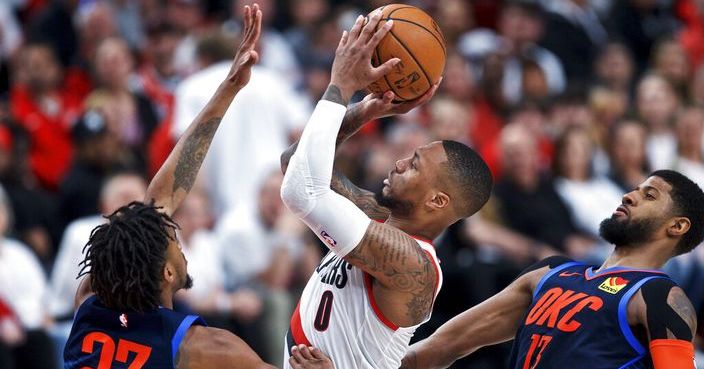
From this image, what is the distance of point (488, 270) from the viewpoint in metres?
10.3

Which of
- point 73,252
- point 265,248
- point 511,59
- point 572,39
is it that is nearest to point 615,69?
point 572,39

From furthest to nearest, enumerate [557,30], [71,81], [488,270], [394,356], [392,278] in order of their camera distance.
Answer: [557,30], [71,81], [488,270], [394,356], [392,278]

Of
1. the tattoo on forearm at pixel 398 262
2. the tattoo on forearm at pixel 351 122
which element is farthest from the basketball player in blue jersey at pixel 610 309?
the tattoo on forearm at pixel 351 122

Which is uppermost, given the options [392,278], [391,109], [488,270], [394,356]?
[391,109]

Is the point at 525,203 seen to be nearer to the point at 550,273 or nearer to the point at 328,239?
the point at 550,273

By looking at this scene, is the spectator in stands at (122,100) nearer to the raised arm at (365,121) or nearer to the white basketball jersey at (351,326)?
the raised arm at (365,121)

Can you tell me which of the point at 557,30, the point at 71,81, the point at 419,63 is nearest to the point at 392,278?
the point at 419,63

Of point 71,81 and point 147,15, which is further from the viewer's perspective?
point 147,15

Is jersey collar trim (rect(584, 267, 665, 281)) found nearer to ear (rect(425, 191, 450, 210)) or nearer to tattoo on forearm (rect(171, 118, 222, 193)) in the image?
ear (rect(425, 191, 450, 210))

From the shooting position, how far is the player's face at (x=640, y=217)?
19.9ft

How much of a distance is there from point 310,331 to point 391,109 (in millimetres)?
1101

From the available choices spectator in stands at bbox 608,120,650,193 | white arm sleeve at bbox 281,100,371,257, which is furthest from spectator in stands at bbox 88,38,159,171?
white arm sleeve at bbox 281,100,371,257

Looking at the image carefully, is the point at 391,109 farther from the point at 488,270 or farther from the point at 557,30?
the point at 557,30

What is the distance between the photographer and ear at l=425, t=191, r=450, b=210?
5.84 metres
